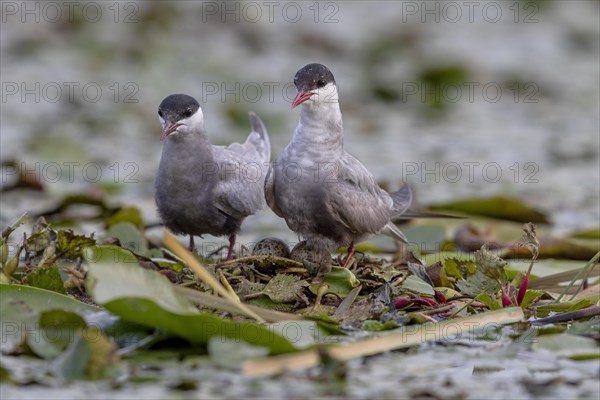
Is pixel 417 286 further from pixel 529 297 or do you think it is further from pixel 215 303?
pixel 215 303

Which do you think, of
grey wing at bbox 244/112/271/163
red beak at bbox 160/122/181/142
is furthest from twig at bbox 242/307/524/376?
grey wing at bbox 244/112/271/163

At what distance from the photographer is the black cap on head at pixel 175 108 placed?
5.90m

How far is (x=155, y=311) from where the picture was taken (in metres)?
4.23

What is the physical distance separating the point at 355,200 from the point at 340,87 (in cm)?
768

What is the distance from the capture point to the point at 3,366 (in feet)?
13.6

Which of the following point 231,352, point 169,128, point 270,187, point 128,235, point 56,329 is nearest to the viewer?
point 231,352

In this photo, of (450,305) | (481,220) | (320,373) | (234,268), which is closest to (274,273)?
(234,268)

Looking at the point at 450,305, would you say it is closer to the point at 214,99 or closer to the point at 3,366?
the point at 3,366

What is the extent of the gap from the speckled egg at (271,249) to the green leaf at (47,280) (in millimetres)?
944

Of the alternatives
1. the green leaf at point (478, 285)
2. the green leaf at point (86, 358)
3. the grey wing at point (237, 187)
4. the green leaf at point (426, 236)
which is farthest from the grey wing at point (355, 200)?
the green leaf at point (86, 358)

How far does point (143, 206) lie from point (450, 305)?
3.67 m

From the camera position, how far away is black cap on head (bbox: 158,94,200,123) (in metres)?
5.90

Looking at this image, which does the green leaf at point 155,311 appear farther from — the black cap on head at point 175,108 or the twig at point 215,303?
the black cap on head at point 175,108

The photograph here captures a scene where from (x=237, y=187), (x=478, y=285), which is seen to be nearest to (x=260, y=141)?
(x=237, y=187)
